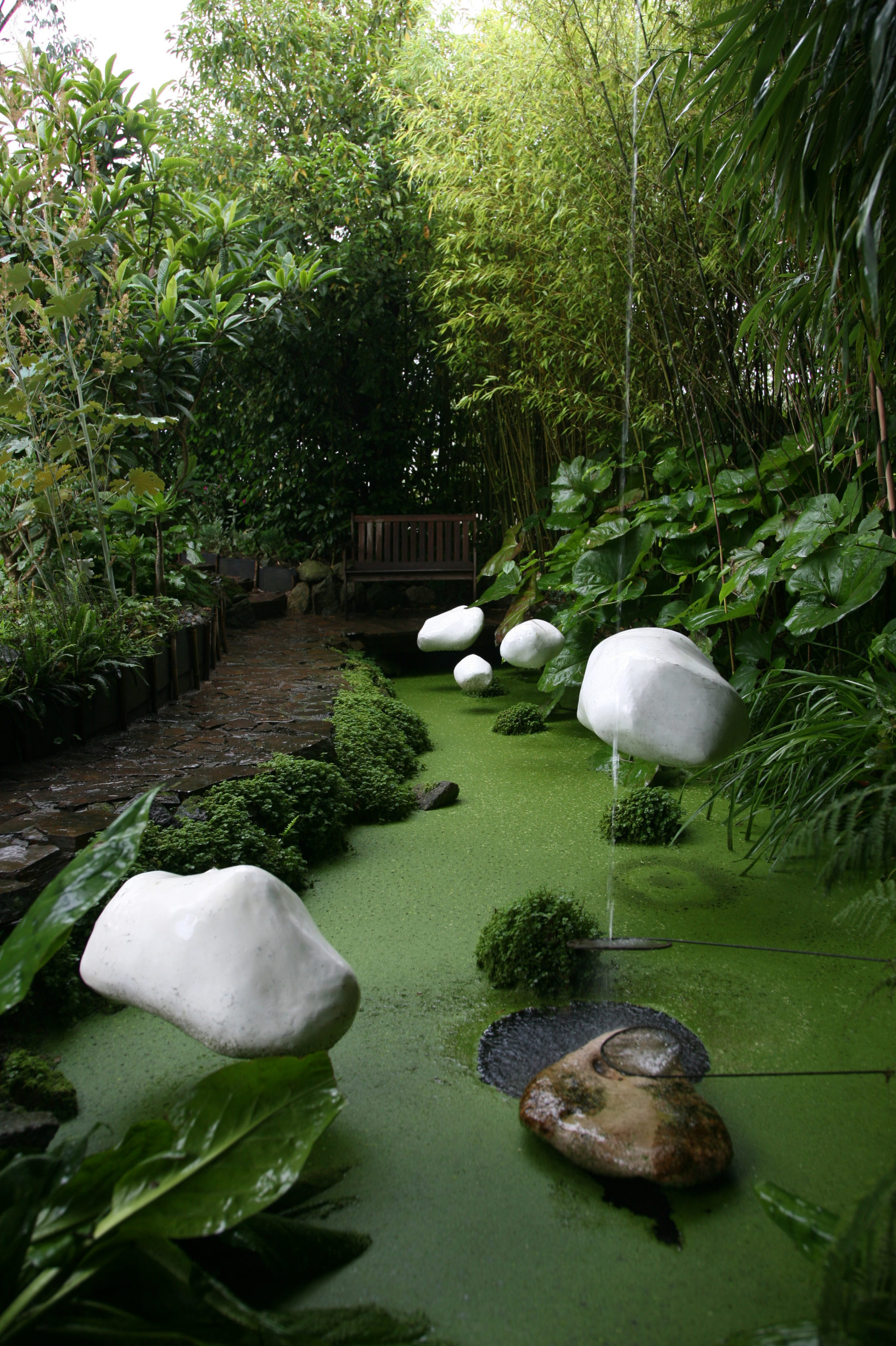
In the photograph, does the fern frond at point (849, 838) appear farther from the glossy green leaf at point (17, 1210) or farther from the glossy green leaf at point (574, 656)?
the glossy green leaf at point (574, 656)

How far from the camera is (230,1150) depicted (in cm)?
112

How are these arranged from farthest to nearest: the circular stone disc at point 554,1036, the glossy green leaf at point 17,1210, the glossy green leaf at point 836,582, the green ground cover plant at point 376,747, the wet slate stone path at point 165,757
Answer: the green ground cover plant at point 376,747
the glossy green leaf at point 836,582
the wet slate stone path at point 165,757
the circular stone disc at point 554,1036
the glossy green leaf at point 17,1210

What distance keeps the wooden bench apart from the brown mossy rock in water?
14.8 ft

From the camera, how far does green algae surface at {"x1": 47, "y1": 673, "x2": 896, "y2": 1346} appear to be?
112cm

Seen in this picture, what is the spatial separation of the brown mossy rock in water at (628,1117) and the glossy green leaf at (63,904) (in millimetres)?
788

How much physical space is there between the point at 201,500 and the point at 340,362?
1.99m

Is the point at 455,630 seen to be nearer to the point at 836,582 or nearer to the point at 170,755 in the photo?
the point at 170,755

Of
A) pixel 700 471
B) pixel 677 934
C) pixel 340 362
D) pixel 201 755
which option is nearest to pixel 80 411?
pixel 201 755

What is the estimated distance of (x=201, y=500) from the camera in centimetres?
777

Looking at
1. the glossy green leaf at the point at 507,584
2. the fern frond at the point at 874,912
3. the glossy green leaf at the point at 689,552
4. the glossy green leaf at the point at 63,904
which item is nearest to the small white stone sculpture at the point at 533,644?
the glossy green leaf at the point at 689,552

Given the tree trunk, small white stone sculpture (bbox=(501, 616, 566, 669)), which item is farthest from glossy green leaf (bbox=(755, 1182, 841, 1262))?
the tree trunk

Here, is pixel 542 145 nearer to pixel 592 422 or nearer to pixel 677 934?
pixel 592 422

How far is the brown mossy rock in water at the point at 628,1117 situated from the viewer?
1.32 metres

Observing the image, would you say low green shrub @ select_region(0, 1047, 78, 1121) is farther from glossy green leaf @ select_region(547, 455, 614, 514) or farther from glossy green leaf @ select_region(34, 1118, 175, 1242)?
glossy green leaf @ select_region(547, 455, 614, 514)
